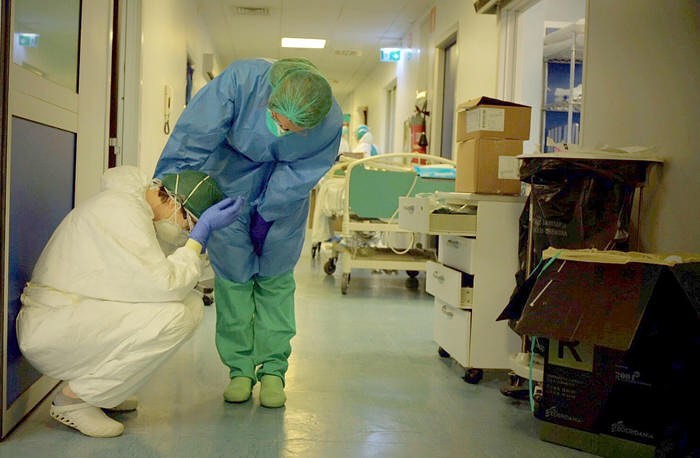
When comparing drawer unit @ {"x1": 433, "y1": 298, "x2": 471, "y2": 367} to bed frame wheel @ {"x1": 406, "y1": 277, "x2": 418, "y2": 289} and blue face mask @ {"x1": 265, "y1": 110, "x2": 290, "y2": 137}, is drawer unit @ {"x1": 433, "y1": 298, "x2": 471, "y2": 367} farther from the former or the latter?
bed frame wheel @ {"x1": 406, "y1": 277, "x2": 418, "y2": 289}

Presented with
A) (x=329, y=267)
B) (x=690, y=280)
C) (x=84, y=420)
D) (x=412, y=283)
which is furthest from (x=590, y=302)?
(x=329, y=267)

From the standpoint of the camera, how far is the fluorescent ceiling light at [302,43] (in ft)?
29.9

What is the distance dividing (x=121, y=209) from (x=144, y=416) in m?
0.66

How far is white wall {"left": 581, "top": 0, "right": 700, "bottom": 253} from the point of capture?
2115 millimetres

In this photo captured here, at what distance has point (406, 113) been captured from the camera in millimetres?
8352

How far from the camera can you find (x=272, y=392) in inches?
86.2

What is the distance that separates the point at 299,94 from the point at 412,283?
353 centimetres

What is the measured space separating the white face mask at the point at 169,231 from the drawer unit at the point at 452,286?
106 centimetres

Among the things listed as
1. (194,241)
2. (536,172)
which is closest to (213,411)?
(194,241)

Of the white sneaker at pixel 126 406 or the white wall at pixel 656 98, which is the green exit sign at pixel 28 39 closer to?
the white sneaker at pixel 126 406

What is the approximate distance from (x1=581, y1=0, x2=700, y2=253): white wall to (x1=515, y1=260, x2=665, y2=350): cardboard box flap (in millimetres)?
489

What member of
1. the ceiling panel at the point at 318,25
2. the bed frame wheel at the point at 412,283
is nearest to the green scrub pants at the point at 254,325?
the bed frame wheel at the point at 412,283

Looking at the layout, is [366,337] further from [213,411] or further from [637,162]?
[637,162]

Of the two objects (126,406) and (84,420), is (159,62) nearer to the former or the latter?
(126,406)
